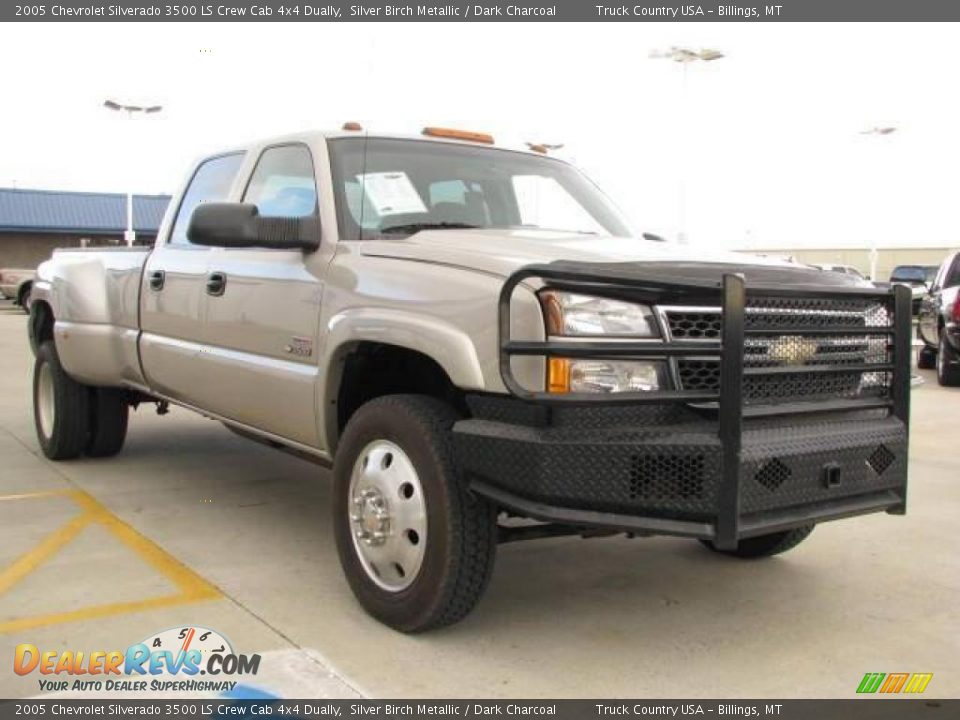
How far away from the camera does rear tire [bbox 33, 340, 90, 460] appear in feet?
21.5

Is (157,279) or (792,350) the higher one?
(157,279)

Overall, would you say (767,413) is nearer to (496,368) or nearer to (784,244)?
(496,368)

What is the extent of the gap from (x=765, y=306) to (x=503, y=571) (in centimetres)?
189

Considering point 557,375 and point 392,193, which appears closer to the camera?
point 557,375

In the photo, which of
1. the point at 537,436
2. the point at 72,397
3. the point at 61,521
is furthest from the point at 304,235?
the point at 72,397

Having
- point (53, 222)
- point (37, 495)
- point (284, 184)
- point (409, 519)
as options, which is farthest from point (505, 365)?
point (53, 222)

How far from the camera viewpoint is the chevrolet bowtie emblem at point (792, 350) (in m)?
3.40

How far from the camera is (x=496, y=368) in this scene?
322 cm

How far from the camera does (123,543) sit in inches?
190

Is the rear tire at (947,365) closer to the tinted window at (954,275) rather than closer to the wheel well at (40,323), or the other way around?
the tinted window at (954,275)

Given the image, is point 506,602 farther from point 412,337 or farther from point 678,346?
point 678,346

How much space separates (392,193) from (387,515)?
5.13 feet

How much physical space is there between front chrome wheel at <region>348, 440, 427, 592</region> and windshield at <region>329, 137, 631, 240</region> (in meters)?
1.08

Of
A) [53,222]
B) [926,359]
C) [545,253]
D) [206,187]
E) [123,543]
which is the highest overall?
[53,222]
